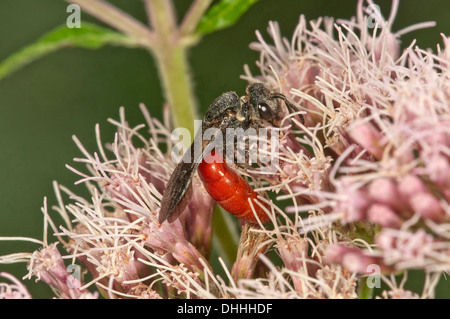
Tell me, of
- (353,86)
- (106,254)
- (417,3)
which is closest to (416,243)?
(353,86)

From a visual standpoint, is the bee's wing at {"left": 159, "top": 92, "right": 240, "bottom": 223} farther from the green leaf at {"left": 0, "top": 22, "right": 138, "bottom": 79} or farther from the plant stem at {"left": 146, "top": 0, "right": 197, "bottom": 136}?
A: the green leaf at {"left": 0, "top": 22, "right": 138, "bottom": 79}

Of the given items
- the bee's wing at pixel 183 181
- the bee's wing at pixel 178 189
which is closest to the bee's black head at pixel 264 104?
the bee's wing at pixel 183 181

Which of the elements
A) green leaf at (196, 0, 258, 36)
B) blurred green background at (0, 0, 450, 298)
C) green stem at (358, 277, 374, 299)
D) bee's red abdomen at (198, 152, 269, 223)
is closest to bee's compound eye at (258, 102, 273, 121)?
bee's red abdomen at (198, 152, 269, 223)

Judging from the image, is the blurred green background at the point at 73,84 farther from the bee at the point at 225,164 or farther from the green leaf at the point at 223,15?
the bee at the point at 225,164

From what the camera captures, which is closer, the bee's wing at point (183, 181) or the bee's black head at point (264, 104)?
the bee's wing at point (183, 181)

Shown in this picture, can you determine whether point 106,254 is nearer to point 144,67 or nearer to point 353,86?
point 353,86

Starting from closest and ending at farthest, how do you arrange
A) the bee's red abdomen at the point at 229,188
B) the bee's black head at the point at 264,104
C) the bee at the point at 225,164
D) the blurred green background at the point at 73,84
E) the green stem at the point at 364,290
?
the green stem at the point at 364,290
the bee at the point at 225,164
the bee's red abdomen at the point at 229,188
the bee's black head at the point at 264,104
the blurred green background at the point at 73,84
